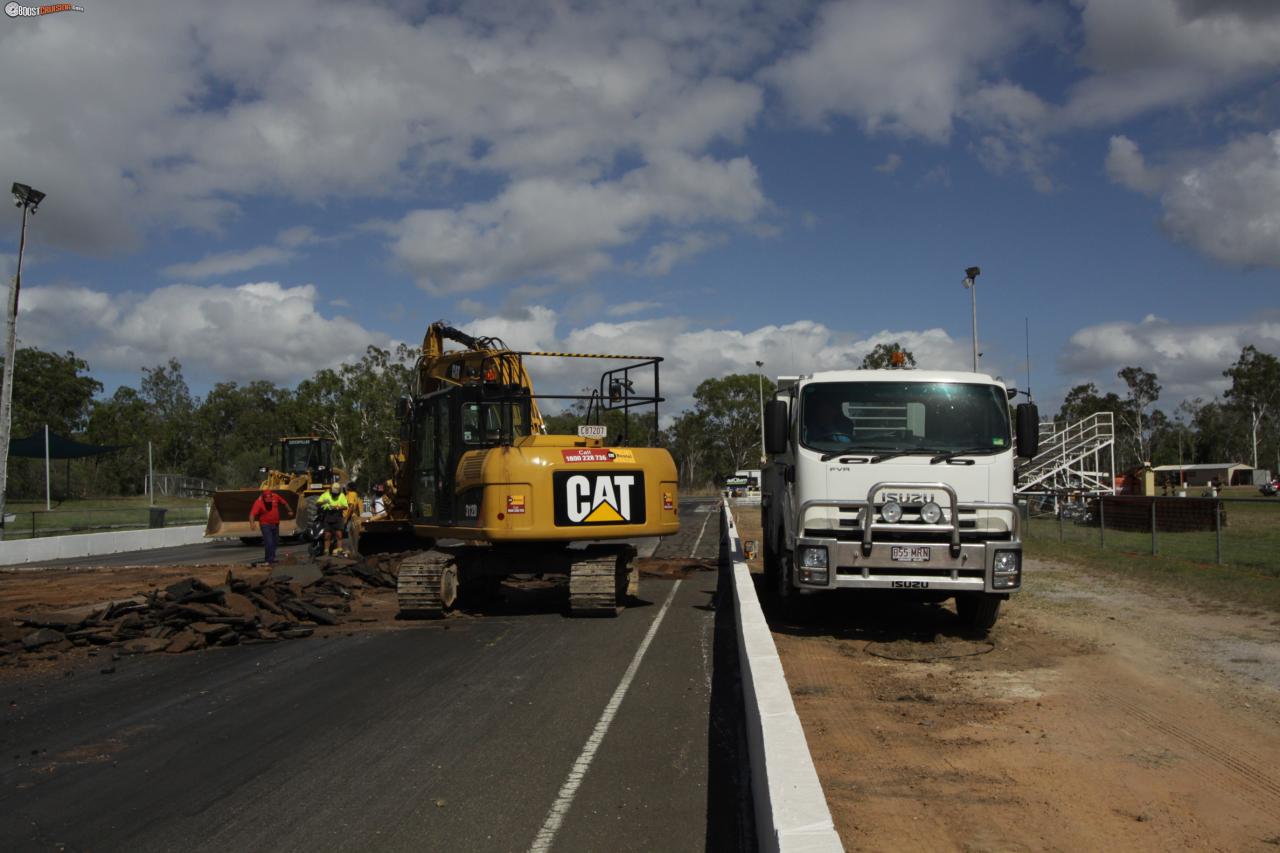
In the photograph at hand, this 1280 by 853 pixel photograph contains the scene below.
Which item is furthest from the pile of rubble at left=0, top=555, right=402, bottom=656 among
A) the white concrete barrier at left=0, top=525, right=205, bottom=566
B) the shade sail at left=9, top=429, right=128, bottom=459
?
the shade sail at left=9, top=429, right=128, bottom=459

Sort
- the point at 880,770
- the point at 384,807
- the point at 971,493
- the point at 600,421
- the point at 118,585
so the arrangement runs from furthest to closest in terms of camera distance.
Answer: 1. the point at 118,585
2. the point at 600,421
3. the point at 971,493
4. the point at 880,770
5. the point at 384,807

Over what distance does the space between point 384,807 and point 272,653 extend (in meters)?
6.02

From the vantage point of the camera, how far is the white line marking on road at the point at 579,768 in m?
5.40

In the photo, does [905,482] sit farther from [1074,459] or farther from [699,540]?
[1074,459]

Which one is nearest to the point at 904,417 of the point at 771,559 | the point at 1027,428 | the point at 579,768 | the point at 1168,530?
the point at 1027,428

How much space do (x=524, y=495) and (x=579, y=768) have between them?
6.59 m

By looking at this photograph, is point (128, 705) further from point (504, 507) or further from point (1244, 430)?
point (1244, 430)

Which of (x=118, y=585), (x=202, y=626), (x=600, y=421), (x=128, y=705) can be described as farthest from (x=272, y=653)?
(x=118, y=585)

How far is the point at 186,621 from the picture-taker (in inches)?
488

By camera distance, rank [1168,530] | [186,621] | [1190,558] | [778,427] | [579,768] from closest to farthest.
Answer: [579,768] < [778,427] < [186,621] < [1190,558] < [1168,530]

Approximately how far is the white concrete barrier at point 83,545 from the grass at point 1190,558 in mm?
24489

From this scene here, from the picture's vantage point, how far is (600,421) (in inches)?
567

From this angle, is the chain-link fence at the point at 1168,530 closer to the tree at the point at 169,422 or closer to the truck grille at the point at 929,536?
the truck grille at the point at 929,536

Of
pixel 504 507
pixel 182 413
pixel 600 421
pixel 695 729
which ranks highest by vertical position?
pixel 182 413
